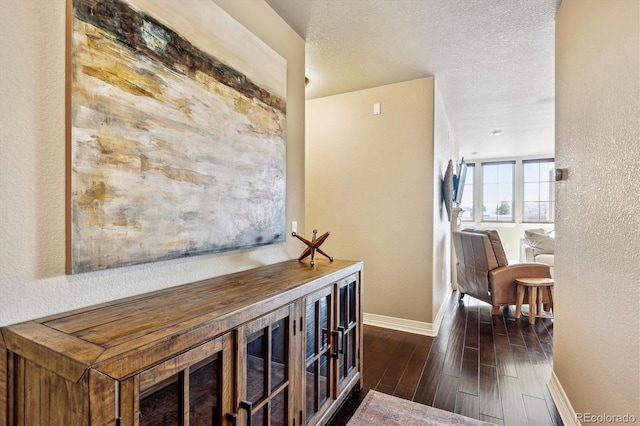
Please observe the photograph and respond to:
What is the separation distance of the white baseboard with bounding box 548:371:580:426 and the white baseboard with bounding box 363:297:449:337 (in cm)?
109

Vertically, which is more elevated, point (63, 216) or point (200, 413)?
point (63, 216)

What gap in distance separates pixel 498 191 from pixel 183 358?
28.4ft

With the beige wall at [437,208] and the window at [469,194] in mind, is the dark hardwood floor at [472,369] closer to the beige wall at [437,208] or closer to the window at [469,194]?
the beige wall at [437,208]

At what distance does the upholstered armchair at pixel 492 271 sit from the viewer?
12.4ft

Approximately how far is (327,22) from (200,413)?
2369 millimetres

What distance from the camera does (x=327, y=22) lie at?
226cm

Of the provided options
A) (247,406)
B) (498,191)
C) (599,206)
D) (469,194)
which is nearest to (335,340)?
(247,406)

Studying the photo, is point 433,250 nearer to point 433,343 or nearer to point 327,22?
point 433,343

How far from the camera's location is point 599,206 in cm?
152

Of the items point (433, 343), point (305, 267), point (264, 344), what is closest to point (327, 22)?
point (305, 267)

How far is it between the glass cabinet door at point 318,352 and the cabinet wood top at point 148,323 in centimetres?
17

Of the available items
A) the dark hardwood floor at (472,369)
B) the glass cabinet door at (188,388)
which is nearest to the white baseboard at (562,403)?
the dark hardwood floor at (472,369)

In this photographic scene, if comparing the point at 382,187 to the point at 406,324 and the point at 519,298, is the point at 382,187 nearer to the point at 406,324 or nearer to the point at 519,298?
the point at 406,324

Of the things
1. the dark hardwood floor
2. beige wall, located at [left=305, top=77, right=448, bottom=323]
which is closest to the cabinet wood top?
the dark hardwood floor
